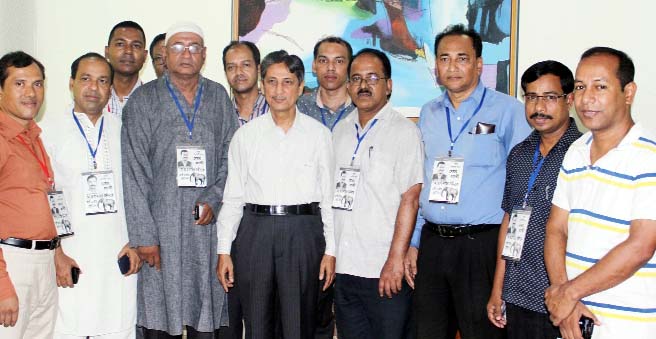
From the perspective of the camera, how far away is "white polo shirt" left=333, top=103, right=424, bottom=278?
3168mm

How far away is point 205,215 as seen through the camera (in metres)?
3.29

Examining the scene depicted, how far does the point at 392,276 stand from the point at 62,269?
1.64 meters

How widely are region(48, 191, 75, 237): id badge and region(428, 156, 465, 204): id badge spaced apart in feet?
5.87

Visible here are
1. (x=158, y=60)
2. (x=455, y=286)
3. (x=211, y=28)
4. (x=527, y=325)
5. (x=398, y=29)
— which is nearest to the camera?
(x=527, y=325)

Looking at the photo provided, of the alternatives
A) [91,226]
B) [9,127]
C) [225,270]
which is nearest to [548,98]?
[225,270]

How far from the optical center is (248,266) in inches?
121

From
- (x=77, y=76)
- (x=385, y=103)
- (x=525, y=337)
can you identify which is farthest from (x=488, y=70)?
(x=77, y=76)

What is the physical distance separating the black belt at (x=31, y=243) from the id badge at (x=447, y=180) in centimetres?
180

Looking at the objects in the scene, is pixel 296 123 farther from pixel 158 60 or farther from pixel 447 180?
pixel 158 60

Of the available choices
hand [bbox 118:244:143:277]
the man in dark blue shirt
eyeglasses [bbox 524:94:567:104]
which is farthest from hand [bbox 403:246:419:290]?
hand [bbox 118:244:143:277]

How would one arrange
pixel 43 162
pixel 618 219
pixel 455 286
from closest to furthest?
pixel 618 219, pixel 455 286, pixel 43 162

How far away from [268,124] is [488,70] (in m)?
2.15

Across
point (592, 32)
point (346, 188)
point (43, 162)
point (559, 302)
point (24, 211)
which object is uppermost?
point (592, 32)

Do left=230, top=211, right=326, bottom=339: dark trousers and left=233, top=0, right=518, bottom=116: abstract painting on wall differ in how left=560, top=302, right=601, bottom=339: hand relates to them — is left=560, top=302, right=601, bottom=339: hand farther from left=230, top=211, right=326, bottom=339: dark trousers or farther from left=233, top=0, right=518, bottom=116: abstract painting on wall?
left=233, top=0, right=518, bottom=116: abstract painting on wall
